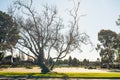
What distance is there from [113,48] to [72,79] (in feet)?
213

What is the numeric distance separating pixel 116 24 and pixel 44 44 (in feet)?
58.4

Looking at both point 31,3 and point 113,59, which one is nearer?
point 31,3

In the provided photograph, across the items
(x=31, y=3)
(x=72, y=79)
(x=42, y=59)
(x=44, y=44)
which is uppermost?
(x=31, y=3)

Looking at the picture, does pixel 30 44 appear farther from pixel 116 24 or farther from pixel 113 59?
pixel 113 59

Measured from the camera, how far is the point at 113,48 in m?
92.1

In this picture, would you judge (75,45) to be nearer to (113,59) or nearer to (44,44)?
(44,44)

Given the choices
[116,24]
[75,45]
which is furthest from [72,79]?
[116,24]

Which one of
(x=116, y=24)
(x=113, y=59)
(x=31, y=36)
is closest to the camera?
(x=31, y=36)

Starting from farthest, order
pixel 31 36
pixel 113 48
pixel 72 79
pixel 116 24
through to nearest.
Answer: pixel 113 48 < pixel 116 24 < pixel 31 36 < pixel 72 79

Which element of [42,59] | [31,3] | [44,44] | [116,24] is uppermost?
[31,3]

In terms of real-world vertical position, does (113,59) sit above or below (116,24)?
below

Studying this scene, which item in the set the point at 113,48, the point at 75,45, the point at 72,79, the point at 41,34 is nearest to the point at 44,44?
the point at 41,34

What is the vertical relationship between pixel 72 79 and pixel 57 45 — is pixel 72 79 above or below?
below

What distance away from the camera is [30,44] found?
4631 centimetres
